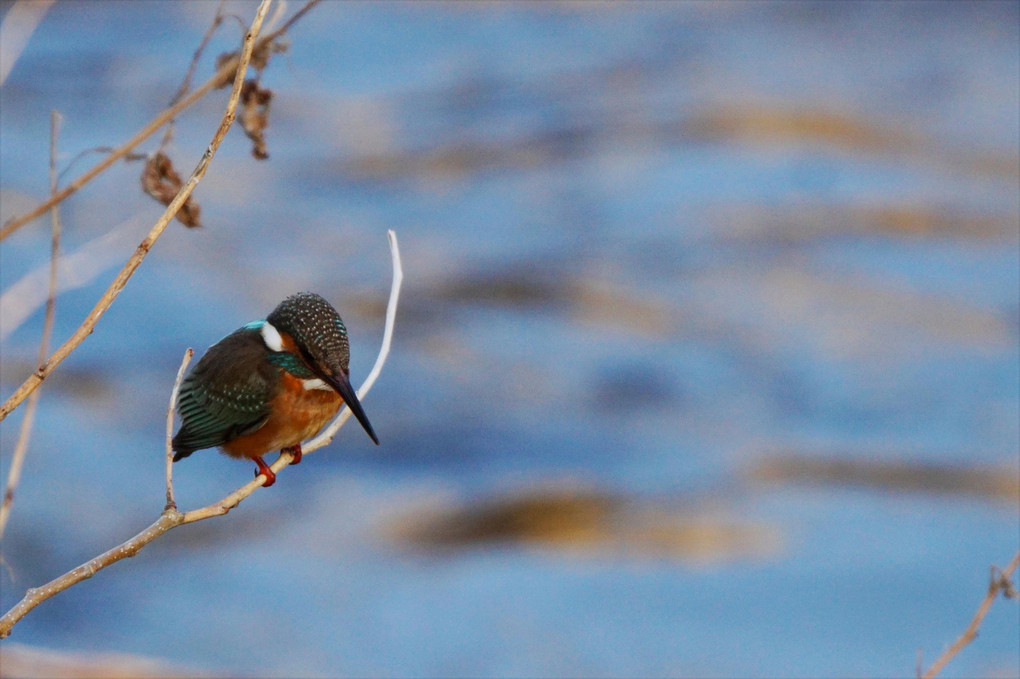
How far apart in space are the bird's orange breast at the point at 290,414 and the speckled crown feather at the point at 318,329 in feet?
0.60

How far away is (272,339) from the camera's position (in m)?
3.89

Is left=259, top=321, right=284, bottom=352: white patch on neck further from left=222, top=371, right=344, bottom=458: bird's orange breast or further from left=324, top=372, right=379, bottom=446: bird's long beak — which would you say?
left=324, top=372, right=379, bottom=446: bird's long beak

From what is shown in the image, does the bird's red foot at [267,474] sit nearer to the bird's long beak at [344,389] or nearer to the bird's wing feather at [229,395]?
the bird's wing feather at [229,395]

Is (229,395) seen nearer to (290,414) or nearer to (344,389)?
(290,414)

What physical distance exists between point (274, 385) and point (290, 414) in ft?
0.36

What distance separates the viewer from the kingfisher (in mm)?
3666

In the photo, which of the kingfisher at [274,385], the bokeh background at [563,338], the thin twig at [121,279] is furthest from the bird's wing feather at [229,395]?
the thin twig at [121,279]

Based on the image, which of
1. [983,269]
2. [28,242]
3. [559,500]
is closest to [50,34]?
[28,242]

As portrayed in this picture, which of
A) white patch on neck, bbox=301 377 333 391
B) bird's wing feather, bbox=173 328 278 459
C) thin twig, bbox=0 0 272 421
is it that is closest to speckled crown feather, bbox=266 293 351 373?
white patch on neck, bbox=301 377 333 391

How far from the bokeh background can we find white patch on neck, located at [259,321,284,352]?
579 millimetres

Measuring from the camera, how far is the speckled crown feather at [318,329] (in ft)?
11.9

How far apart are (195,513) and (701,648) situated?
6158 millimetres

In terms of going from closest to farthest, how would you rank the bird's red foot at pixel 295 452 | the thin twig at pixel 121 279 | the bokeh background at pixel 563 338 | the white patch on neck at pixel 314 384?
the thin twig at pixel 121 279
the bird's red foot at pixel 295 452
the white patch on neck at pixel 314 384
the bokeh background at pixel 563 338

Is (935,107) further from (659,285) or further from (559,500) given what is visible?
(559,500)
